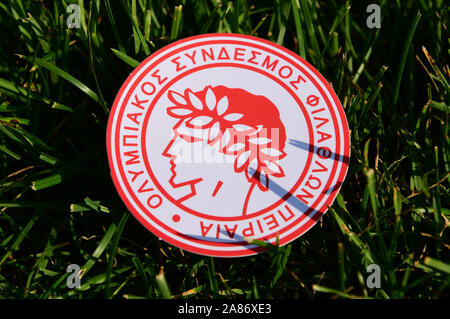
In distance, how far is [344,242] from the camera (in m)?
1.78

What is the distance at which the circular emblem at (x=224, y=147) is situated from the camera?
1714mm

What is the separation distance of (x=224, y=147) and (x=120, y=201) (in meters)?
0.53

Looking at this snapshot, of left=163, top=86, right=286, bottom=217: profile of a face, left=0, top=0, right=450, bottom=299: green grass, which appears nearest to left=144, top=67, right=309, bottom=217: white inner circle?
left=163, top=86, right=286, bottom=217: profile of a face

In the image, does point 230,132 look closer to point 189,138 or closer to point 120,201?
point 189,138

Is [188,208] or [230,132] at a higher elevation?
[230,132]

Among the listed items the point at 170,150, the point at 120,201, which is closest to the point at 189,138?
the point at 170,150

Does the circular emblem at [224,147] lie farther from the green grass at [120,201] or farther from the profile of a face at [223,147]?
the green grass at [120,201]

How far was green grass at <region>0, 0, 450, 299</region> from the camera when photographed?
1778mm

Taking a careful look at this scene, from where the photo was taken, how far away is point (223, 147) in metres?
1.77

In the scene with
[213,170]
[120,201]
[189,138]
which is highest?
[189,138]

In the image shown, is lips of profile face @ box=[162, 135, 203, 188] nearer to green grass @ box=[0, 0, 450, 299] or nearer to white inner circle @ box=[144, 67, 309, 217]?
white inner circle @ box=[144, 67, 309, 217]

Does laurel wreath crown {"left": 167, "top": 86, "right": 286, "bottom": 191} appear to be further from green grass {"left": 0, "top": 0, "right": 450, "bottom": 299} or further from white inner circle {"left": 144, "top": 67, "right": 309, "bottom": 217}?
green grass {"left": 0, "top": 0, "right": 450, "bottom": 299}

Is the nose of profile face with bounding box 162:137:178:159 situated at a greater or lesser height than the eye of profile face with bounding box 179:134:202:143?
lesser

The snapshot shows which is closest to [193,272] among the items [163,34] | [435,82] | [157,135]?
[157,135]
